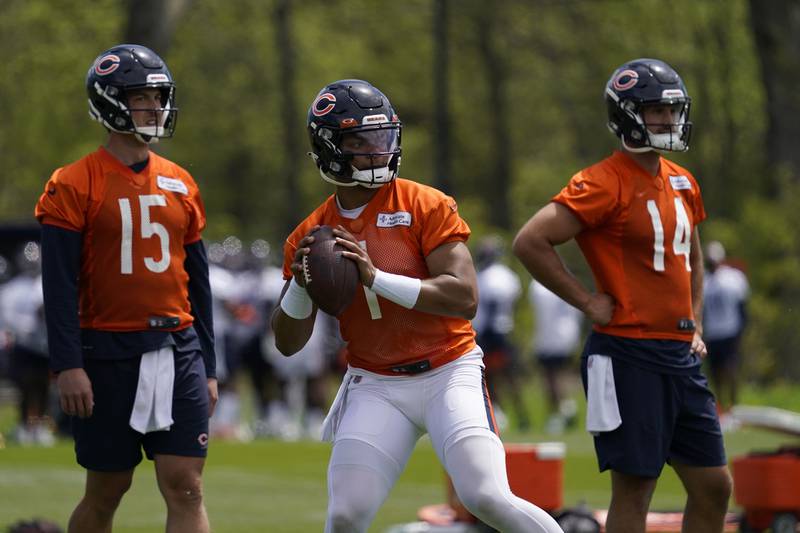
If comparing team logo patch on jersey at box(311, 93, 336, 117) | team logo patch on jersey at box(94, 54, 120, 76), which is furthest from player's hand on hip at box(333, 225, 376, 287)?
team logo patch on jersey at box(94, 54, 120, 76)

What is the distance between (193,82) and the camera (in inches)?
1640

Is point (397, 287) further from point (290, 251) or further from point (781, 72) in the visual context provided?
point (781, 72)

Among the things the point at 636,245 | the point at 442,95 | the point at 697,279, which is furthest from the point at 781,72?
the point at 636,245

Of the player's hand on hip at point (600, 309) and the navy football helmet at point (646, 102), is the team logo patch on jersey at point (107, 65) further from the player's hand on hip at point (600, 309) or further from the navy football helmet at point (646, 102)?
the player's hand on hip at point (600, 309)

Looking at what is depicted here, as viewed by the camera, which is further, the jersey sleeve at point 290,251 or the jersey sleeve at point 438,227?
the jersey sleeve at point 290,251

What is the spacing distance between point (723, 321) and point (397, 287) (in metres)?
13.9

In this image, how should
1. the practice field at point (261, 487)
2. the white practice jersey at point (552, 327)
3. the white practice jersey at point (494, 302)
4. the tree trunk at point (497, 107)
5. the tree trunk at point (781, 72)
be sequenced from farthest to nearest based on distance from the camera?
the tree trunk at point (497, 107) < the tree trunk at point (781, 72) < the white practice jersey at point (552, 327) < the white practice jersey at point (494, 302) < the practice field at point (261, 487)

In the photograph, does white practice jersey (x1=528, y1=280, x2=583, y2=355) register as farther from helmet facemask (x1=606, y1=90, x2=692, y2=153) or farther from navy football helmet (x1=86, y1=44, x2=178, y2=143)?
navy football helmet (x1=86, y1=44, x2=178, y2=143)

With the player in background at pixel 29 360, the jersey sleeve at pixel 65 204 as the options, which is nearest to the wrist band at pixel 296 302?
the jersey sleeve at pixel 65 204

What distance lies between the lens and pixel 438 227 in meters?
6.46

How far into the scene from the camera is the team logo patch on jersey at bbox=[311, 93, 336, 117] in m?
6.53

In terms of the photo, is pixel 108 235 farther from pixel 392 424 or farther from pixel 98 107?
pixel 392 424

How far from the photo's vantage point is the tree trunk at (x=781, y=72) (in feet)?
89.0

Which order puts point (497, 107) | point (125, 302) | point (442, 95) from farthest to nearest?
point (497, 107) < point (442, 95) < point (125, 302)
